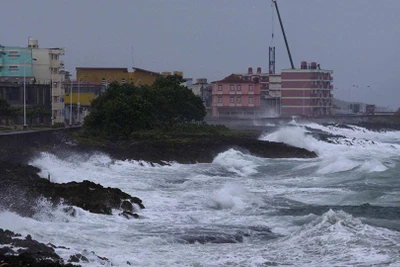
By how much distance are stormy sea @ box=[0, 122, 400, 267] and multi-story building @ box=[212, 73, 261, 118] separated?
187 ft

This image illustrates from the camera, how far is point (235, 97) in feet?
334

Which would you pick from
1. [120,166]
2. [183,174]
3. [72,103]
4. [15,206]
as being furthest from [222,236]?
[72,103]

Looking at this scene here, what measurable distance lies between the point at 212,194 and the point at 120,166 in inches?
542

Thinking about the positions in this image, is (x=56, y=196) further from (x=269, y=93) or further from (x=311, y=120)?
(x=269, y=93)

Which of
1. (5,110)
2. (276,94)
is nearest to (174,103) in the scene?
(5,110)

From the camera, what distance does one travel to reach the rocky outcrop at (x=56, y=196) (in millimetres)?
23797

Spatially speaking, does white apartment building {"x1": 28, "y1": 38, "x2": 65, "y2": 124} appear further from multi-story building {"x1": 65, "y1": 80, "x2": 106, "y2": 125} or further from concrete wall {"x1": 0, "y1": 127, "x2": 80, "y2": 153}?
concrete wall {"x1": 0, "y1": 127, "x2": 80, "y2": 153}

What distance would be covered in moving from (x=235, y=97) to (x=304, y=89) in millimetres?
11839

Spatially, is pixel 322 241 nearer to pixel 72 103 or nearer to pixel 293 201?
pixel 293 201

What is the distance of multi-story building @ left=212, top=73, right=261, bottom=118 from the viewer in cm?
10050

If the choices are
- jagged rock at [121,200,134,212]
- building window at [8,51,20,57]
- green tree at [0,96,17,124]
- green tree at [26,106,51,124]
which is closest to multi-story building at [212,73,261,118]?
building window at [8,51,20,57]

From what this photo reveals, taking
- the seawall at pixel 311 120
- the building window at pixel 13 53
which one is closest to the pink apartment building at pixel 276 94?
the seawall at pixel 311 120

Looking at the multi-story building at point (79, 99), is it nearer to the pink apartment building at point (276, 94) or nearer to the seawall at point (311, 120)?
the seawall at point (311, 120)

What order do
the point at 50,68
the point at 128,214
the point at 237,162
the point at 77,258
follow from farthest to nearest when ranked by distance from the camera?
the point at 50,68, the point at 237,162, the point at 128,214, the point at 77,258
